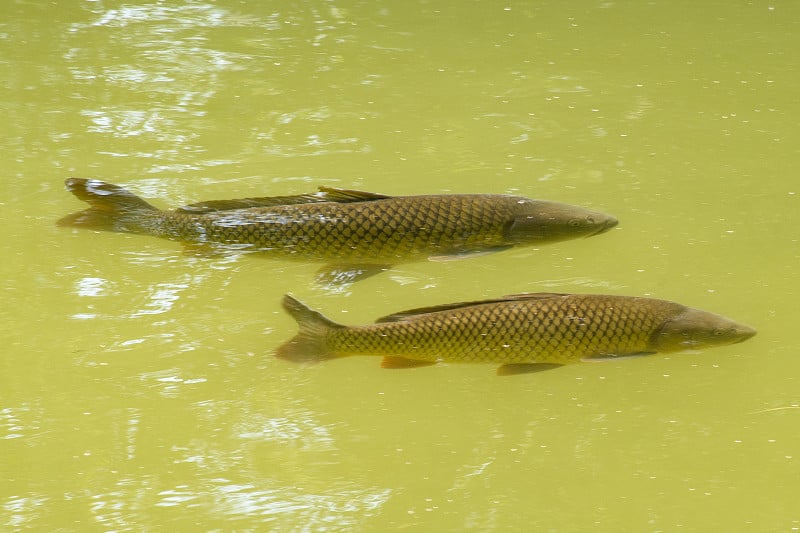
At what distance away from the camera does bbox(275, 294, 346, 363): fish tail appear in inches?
172

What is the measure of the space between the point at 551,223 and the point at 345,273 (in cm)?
114

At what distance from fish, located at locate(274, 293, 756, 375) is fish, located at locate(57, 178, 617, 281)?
837mm

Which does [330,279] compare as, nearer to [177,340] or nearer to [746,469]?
[177,340]

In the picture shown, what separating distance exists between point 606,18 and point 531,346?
5627 mm

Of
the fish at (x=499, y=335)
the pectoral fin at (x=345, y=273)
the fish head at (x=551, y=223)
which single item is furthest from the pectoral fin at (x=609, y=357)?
the pectoral fin at (x=345, y=273)

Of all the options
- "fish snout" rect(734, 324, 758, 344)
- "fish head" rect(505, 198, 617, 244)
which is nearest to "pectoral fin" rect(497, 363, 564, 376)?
"fish snout" rect(734, 324, 758, 344)

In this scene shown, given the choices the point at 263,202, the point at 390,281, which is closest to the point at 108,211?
the point at 263,202

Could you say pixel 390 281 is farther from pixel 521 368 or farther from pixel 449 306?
pixel 521 368

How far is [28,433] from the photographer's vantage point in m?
4.14

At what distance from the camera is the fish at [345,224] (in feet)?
17.2

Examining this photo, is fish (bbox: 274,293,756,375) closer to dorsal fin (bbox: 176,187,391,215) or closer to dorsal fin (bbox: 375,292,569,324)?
dorsal fin (bbox: 375,292,569,324)

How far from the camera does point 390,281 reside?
5.27 metres

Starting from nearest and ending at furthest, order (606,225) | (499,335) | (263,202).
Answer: (499,335) < (263,202) < (606,225)

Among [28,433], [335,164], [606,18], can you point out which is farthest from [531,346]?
[606,18]
